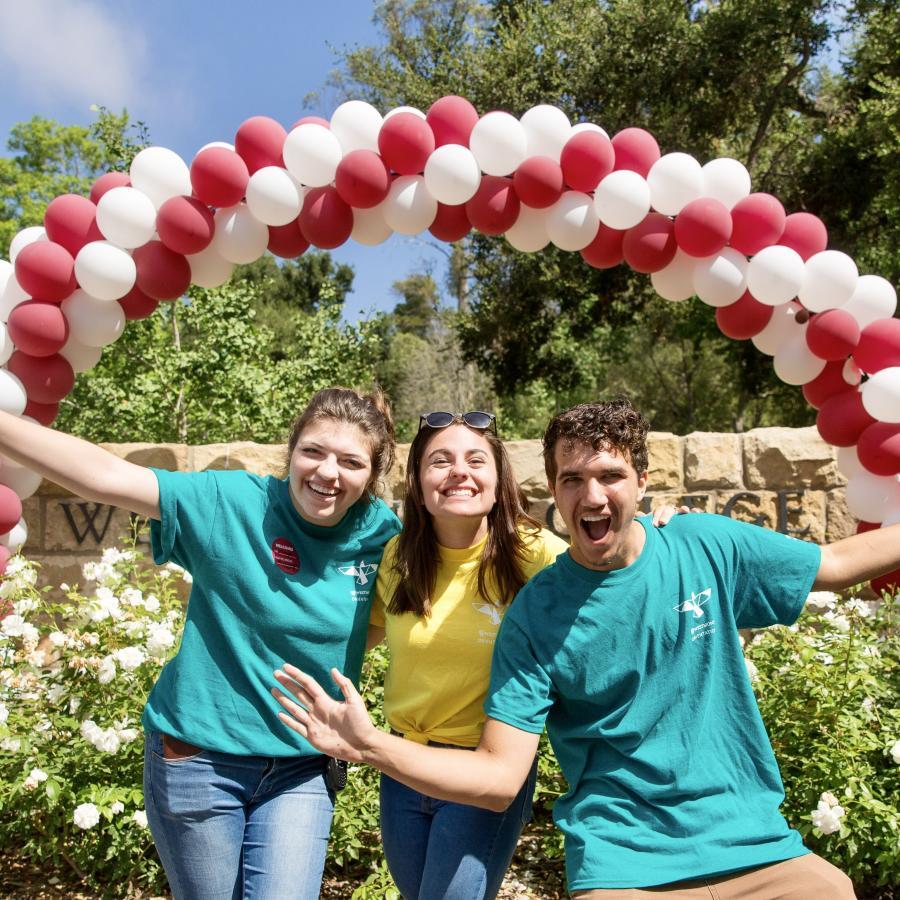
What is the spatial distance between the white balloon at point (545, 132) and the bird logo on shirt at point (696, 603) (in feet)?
9.47

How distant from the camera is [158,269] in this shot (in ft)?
13.8

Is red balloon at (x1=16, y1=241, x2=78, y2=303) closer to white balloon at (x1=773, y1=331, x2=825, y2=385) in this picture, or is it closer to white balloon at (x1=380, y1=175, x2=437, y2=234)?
white balloon at (x1=380, y1=175, x2=437, y2=234)

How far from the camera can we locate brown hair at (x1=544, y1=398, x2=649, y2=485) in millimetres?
1916

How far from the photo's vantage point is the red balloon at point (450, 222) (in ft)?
14.5

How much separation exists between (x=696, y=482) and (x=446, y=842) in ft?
12.5

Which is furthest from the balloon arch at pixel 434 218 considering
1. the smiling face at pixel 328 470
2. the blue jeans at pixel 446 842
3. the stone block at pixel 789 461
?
the blue jeans at pixel 446 842

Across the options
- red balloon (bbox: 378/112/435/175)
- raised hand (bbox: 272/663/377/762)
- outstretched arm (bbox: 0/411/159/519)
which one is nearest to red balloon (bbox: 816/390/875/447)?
red balloon (bbox: 378/112/435/175)

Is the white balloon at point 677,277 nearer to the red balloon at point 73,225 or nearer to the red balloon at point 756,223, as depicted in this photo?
the red balloon at point 756,223

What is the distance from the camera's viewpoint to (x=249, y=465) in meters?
5.41

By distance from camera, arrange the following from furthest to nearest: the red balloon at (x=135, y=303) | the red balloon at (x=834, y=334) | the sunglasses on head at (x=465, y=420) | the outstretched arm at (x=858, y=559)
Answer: the red balloon at (x=135, y=303), the red balloon at (x=834, y=334), the sunglasses on head at (x=465, y=420), the outstretched arm at (x=858, y=559)

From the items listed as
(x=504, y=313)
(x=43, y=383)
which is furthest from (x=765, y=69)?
(x=43, y=383)

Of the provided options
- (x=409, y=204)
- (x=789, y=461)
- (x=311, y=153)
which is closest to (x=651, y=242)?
(x=409, y=204)

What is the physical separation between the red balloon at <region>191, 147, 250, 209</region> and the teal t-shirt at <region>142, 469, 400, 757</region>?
230cm

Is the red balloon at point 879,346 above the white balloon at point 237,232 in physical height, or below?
below
